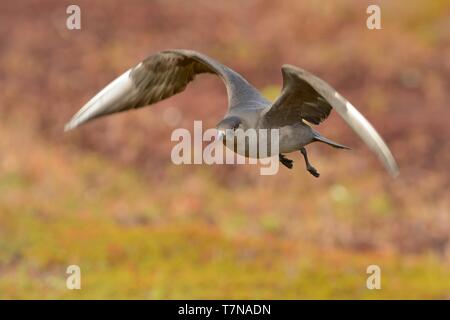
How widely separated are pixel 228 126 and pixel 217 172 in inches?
780

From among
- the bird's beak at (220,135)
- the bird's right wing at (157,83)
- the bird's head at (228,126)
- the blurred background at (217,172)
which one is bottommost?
the bird's beak at (220,135)

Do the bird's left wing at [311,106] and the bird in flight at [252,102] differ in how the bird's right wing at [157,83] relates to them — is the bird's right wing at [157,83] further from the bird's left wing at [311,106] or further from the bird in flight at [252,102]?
the bird's left wing at [311,106]

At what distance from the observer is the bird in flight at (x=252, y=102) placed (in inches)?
393

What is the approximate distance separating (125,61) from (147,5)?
3.15m

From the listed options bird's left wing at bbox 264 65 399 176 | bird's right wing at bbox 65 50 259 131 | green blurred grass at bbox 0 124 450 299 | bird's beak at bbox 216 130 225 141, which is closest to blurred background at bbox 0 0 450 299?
green blurred grass at bbox 0 124 450 299

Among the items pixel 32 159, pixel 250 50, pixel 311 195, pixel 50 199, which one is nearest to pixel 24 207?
pixel 50 199

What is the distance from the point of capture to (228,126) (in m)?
10.4

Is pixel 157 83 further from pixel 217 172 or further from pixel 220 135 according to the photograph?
pixel 217 172

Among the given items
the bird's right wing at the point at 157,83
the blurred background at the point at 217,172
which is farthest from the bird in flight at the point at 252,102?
the blurred background at the point at 217,172

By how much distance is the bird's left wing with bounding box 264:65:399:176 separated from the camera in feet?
31.1

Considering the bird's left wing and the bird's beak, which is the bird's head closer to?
the bird's beak

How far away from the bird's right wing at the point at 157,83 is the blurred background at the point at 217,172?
29.1ft

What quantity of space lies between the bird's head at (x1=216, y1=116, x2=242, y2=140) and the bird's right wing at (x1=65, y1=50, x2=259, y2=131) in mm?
608

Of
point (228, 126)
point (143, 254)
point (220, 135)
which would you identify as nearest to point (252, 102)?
point (228, 126)
